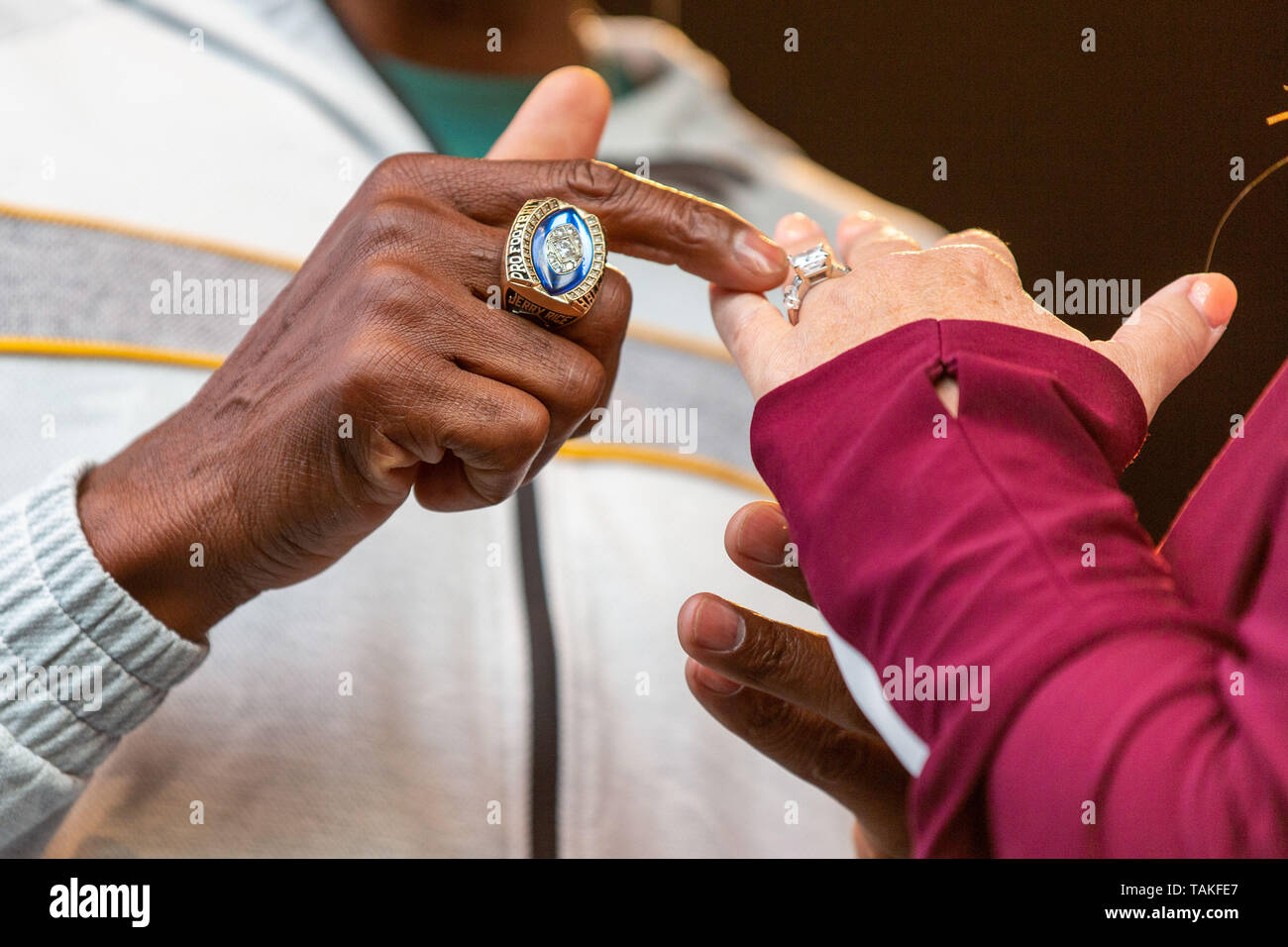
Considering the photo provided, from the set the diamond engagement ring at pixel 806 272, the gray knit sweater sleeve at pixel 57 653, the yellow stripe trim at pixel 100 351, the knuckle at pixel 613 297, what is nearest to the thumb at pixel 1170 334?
the diamond engagement ring at pixel 806 272

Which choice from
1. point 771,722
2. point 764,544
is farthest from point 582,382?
point 771,722

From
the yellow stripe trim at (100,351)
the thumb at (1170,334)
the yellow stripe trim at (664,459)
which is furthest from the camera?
the yellow stripe trim at (664,459)

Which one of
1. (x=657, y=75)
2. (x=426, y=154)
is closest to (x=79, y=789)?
(x=426, y=154)

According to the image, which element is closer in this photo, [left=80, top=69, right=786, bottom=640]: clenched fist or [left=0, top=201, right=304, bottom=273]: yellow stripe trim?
[left=80, top=69, right=786, bottom=640]: clenched fist

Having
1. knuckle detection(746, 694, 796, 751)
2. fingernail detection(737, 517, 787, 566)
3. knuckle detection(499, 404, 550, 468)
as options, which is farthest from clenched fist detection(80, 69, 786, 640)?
knuckle detection(746, 694, 796, 751)

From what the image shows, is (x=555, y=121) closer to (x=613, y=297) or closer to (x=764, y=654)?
(x=613, y=297)

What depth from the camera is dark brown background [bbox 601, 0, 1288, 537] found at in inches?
27.5

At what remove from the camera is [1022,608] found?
15.1 inches

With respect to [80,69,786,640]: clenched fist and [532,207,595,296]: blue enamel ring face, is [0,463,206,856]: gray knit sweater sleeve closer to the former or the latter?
[80,69,786,640]: clenched fist

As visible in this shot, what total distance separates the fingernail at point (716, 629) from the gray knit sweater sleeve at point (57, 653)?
0.31 m

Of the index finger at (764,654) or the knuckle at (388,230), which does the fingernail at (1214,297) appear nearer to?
the index finger at (764,654)

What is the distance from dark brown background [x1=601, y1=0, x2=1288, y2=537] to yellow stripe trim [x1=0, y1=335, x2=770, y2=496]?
1.10 ft

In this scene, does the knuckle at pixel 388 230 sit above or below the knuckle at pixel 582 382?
above

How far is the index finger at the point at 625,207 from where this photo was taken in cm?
60
